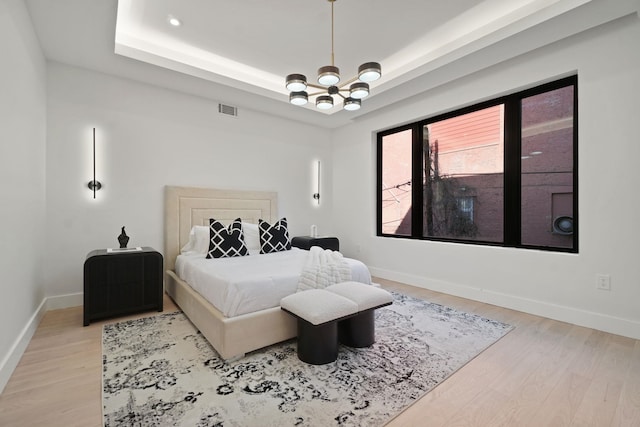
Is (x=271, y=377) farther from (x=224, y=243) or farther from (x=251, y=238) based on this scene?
(x=251, y=238)

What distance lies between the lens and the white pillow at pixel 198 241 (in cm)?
363

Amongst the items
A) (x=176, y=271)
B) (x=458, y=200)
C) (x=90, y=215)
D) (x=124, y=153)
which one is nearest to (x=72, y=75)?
(x=124, y=153)

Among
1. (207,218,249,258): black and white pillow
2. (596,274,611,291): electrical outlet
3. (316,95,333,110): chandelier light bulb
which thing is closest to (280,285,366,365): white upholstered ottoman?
(207,218,249,258): black and white pillow

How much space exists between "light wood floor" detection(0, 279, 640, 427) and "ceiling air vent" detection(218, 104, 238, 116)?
3154 mm

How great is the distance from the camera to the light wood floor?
157cm

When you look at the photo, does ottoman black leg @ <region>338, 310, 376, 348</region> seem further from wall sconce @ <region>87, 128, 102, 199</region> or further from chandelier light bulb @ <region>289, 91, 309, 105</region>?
wall sconce @ <region>87, 128, 102, 199</region>

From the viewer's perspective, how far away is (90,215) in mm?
3422

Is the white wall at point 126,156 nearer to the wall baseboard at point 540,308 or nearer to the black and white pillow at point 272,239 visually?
the black and white pillow at point 272,239

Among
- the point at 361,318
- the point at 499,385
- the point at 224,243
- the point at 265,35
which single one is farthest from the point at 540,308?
the point at 265,35

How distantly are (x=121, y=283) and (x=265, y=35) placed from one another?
9.74 feet

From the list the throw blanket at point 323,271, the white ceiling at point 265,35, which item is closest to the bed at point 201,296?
the throw blanket at point 323,271

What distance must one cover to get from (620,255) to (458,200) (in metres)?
1.73

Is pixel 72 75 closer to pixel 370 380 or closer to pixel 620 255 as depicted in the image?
pixel 370 380

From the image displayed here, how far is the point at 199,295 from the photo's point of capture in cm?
274
